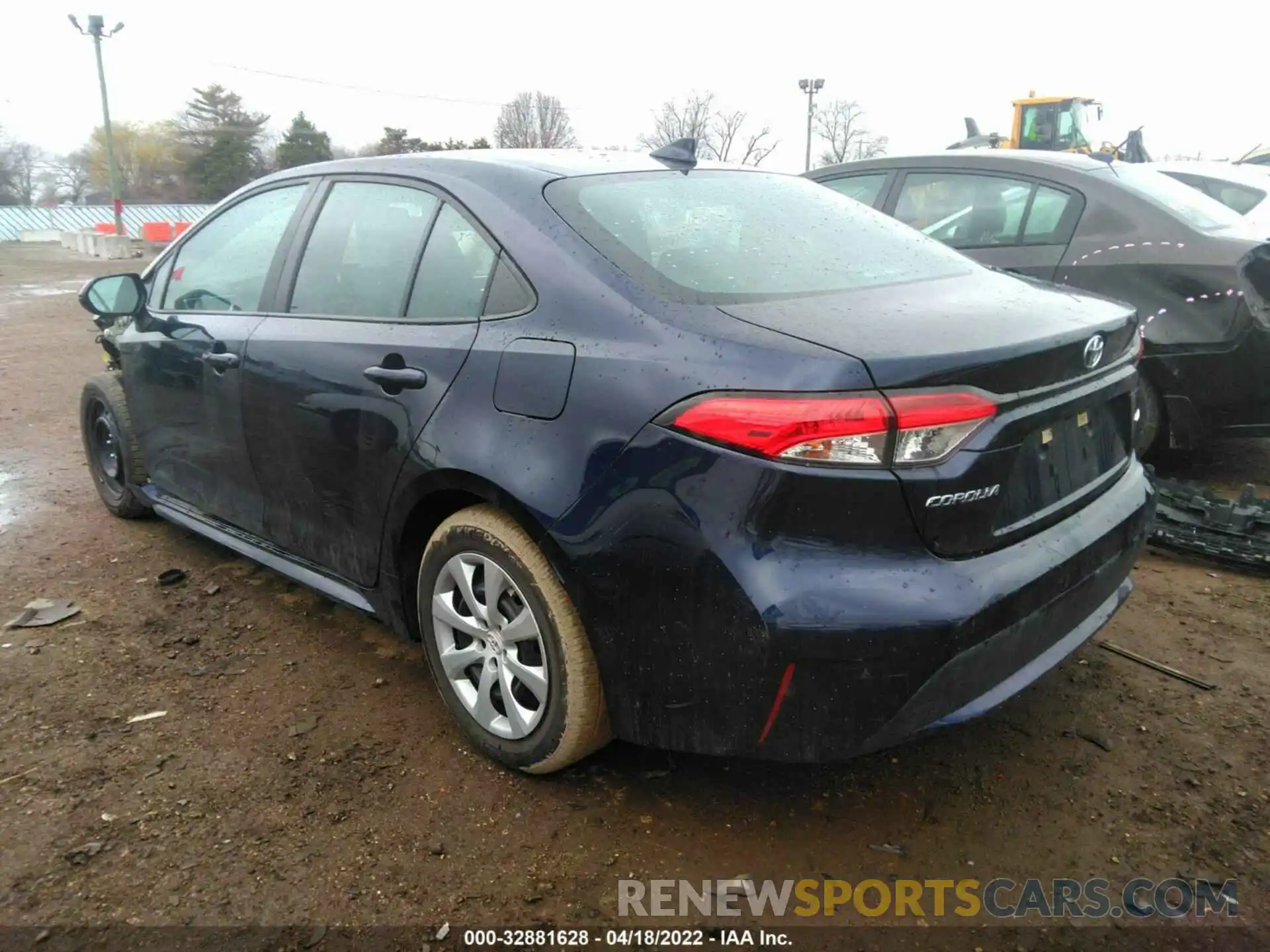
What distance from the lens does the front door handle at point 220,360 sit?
10.5 feet

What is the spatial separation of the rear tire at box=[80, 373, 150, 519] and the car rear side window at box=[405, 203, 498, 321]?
2.18 metres

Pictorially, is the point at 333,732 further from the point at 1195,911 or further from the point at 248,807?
the point at 1195,911

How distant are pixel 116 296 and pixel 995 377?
3541mm

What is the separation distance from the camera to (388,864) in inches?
86.7

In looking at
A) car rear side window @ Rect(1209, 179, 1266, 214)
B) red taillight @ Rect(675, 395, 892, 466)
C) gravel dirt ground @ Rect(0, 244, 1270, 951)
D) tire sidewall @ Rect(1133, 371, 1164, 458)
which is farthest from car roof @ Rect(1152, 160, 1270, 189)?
red taillight @ Rect(675, 395, 892, 466)

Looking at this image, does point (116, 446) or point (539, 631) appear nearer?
point (539, 631)

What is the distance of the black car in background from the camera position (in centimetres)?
420

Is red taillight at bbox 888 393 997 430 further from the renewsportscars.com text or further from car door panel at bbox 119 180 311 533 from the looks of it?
car door panel at bbox 119 180 311 533

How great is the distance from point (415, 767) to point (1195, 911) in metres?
1.93

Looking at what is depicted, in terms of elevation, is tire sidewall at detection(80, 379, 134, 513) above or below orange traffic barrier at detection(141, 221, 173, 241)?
below

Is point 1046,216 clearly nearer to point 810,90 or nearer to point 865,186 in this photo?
point 865,186

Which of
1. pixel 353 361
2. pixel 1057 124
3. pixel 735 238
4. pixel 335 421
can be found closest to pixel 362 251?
pixel 353 361

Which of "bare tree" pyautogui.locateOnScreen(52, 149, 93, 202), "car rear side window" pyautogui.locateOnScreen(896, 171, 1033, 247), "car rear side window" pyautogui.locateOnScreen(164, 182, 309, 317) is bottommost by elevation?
"car rear side window" pyautogui.locateOnScreen(164, 182, 309, 317)

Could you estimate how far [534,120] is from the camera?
5769 centimetres
